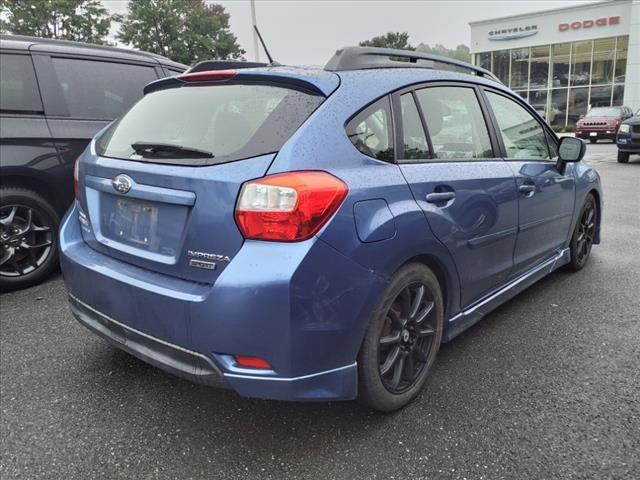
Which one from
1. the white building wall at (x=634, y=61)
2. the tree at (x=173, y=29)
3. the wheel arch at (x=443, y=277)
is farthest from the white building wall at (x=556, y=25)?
the wheel arch at (x=443, y=277)

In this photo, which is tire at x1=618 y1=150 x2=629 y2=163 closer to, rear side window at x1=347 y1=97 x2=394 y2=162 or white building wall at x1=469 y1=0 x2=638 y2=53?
rear side window at x1=347 y1=97 x2=394 y2=162

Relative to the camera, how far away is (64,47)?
4.40 m

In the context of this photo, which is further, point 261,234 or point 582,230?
point 582,230

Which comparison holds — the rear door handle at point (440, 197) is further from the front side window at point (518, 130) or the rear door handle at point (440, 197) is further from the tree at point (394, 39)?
the tree at point (394, 39)

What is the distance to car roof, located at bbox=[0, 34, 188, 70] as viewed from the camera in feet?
13.5

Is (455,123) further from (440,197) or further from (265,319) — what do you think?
(265,319)

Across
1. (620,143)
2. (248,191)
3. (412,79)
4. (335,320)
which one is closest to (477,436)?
(335,320)

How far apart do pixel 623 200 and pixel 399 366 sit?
734 cm

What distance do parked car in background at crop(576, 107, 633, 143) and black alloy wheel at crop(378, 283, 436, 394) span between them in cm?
2291

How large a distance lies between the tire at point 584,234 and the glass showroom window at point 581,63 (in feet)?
107

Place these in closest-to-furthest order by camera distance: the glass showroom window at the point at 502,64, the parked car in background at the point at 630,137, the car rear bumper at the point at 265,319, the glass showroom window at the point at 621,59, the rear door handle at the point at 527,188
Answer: the car rear bumper at the point at 265,319 < the rear door handle at the point at 527,188 < the parked car in background at the point at 630,137 < the glass showroom window at the point at 621,59 < the glass showroom window at the point at 502,64

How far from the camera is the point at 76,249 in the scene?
2.52 meters

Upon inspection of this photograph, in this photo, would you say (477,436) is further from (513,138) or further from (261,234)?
(513,138)

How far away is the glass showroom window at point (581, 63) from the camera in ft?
107
